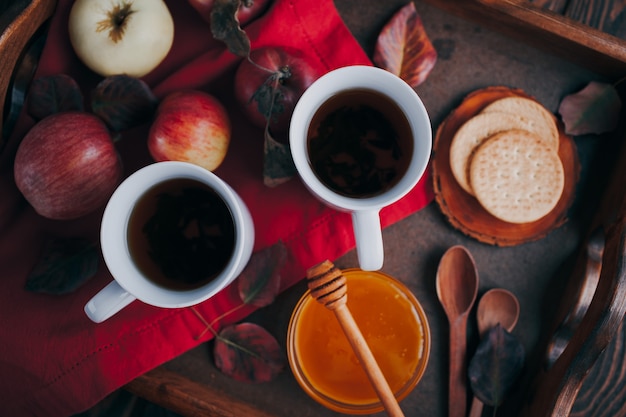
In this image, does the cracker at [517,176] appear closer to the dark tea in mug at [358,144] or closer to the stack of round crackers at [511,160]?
the stack of round crackers at [511,160]

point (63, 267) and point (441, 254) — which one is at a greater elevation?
point (63, 267)

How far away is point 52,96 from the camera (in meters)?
0.76

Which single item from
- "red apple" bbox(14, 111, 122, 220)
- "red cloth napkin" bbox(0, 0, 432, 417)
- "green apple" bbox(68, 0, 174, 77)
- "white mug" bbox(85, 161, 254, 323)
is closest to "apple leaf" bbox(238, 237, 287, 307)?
"red cloth napkin" bbox(0, 0, 432, 417)

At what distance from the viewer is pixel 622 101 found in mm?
840

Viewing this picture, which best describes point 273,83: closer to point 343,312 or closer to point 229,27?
point 229,27

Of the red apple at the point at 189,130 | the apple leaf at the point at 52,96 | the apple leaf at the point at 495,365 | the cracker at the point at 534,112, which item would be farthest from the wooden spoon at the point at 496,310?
the apple leaf at the point at 52,96

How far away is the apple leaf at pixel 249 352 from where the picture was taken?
80 centimetres

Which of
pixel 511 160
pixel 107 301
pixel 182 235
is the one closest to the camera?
pixel 107 301

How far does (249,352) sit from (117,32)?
1.73 feet

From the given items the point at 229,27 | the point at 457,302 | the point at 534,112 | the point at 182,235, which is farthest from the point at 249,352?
the point at 534,112

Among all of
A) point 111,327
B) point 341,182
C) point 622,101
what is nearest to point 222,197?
point 341,182

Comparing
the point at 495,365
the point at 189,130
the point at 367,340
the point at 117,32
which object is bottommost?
the point at 495,365

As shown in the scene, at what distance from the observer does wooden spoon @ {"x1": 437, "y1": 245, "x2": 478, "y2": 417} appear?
808 mm

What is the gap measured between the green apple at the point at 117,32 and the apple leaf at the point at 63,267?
274 millimetres
